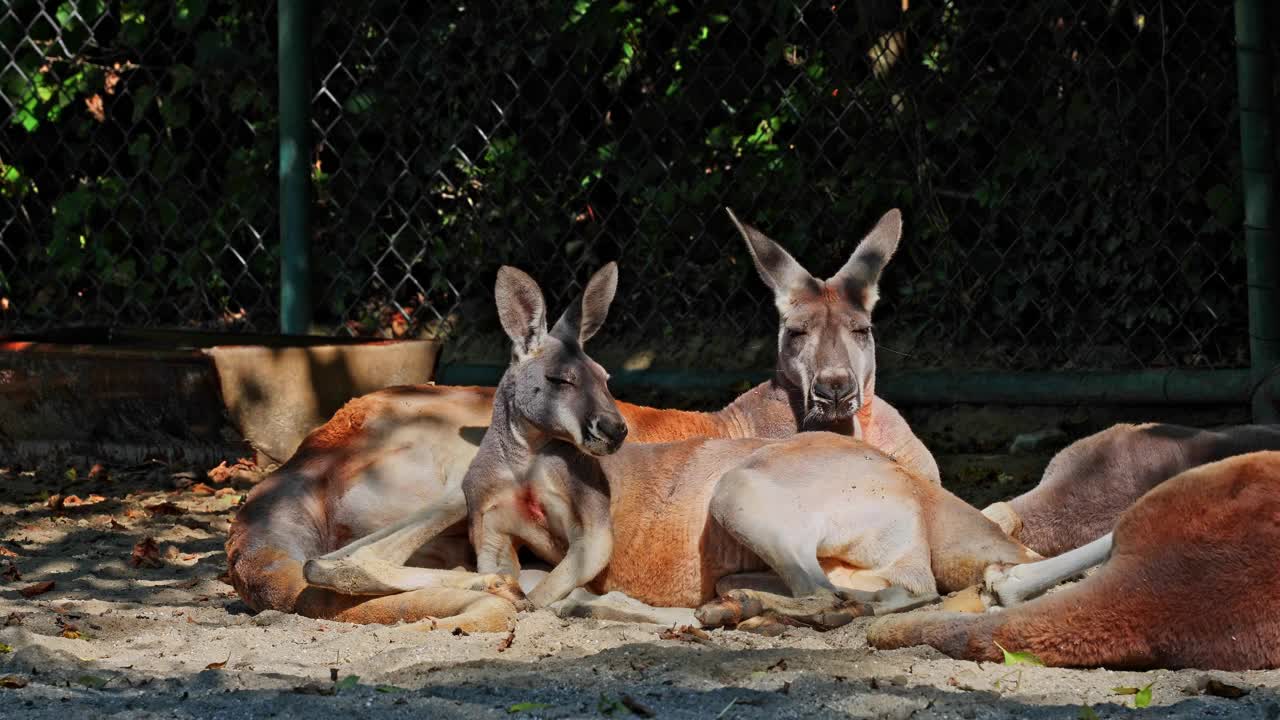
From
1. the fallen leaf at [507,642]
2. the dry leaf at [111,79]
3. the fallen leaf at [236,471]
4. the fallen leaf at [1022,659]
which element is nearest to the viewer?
the fallen leaf at [1022,659]

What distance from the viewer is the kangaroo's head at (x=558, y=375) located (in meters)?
4.51

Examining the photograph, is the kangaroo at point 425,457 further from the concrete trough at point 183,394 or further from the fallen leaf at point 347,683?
the concrete trough at point 183,394

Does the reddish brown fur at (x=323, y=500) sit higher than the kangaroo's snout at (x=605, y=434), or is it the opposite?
the kangaroo's snout at (x=605, y=434)

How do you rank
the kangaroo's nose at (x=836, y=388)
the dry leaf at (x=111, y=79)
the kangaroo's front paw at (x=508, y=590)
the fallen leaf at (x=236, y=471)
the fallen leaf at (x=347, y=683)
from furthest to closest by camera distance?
the dry leaf at (x=111, y=79), the fallen leaf at (x=236, y=471), the kangaroo's nose at (x=836, y=388), the kangaroo's front paw at (x=508, y=590), the fallen leaf at (x=347, y=683)

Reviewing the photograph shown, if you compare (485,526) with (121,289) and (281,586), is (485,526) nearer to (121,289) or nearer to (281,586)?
(281,586)

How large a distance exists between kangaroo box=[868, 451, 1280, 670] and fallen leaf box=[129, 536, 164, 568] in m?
2.68

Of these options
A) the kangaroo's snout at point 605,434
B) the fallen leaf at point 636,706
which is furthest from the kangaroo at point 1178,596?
the kangaroo's snout at point 605,434

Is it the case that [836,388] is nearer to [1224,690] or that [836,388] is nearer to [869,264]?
[869,264]

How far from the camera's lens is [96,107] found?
8961mm

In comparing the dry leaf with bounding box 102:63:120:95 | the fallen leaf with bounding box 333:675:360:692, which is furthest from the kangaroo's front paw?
the dry leaf with bounding box 102:63:120:95

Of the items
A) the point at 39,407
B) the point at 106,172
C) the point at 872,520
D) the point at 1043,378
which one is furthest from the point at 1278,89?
the point at 106,172

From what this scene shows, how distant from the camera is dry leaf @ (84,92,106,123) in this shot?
29.3ft

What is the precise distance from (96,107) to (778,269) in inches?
192

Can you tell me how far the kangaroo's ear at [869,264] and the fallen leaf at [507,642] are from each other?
6.41 feet
